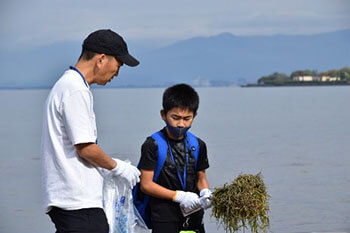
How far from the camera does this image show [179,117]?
10.8 ft

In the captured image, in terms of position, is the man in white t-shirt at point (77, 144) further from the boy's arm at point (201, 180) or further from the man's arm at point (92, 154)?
the boy's arm at point (201, 180)

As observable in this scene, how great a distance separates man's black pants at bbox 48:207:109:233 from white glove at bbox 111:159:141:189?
0.75ft

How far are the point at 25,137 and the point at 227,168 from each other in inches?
248

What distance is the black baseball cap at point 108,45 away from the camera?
2828 mm

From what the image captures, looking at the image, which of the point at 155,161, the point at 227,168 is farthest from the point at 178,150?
the point at 227,168

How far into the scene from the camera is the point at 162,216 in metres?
3.32

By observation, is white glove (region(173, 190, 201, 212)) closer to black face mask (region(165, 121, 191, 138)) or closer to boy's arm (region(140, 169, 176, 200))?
boy's arm (region(140, 169, 176, 200))

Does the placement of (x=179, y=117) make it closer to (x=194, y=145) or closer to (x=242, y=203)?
(x=194, y=145)

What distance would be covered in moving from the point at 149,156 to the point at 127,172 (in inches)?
9.7

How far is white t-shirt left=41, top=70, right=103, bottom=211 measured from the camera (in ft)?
8.86

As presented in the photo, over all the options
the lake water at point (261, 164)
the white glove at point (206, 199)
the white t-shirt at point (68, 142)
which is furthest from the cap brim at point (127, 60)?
the lake water at point (261, 164)

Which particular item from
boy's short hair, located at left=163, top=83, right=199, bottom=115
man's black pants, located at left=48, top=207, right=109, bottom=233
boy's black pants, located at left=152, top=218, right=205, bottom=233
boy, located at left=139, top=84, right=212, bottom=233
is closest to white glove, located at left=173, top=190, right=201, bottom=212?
boy, located at left=139, top=84, right=212, bottom=233

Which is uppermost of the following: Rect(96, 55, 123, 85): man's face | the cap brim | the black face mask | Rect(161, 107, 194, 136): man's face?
the cap brim

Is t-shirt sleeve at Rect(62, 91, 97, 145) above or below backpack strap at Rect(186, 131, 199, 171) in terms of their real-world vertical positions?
above
